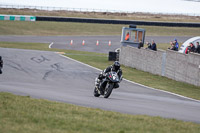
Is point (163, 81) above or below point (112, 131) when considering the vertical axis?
below

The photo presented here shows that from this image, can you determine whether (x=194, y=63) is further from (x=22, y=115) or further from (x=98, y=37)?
(x=98, y=37)

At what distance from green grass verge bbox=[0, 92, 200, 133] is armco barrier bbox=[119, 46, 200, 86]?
39.4 feet

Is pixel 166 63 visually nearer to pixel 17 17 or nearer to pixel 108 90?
pixel 108 90

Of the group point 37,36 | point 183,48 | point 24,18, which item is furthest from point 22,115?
point 24,18

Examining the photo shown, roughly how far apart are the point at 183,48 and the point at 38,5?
50782 mm

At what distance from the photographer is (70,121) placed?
902 centimetres

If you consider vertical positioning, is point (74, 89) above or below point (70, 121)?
below

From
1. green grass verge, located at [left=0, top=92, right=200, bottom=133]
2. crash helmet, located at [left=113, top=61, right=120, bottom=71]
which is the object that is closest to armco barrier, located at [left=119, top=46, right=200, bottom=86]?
crash helmet, located at [left=113, top=61, right=120, bottom=71]

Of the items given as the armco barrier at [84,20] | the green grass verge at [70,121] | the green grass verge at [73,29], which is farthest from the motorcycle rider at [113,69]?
the armco barrier at [84,20]

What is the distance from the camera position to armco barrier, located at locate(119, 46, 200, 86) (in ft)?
71.8

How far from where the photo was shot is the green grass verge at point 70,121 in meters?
8.13

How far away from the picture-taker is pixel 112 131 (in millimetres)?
8188

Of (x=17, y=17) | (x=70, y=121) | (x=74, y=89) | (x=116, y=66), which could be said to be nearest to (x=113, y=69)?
(x=116, y=66)

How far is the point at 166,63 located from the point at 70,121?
54.9 ft
